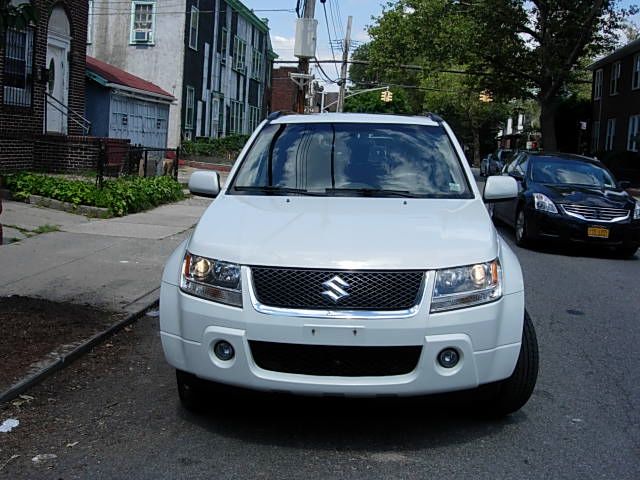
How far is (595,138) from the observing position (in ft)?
126

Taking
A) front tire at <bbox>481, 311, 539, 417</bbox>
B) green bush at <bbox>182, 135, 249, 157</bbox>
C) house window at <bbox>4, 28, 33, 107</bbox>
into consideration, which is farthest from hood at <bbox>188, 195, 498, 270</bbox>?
green bush at <bbox>182, 135, 249, 157</bbox>

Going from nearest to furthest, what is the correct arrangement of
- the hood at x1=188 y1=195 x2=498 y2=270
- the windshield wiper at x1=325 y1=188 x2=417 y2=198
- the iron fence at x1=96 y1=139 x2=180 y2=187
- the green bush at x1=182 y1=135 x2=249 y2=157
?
the hood at x1=188 y1=195 x2=498 y2=270, the windshield wiper at x1=325 y1=188 x2=417 y2=198, the iron fence at x1=96 y1=139 x2=180 y2=187, the green bush at x1=182 y1=135 x2=249 y2=157

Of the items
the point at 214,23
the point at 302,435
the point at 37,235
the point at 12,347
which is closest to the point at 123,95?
the point at 214,23

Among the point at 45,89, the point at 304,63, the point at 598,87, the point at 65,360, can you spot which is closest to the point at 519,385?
the point at 65,360

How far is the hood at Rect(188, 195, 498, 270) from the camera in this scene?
3.87 m

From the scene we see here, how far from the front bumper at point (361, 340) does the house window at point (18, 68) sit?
13245 millimetres

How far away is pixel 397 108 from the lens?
8675 cm

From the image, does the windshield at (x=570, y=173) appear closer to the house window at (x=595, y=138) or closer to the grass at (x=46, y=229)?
the grass at (x=46, y=229)

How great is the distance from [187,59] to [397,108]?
191 ft

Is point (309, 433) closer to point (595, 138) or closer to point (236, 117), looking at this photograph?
point (236, 117)

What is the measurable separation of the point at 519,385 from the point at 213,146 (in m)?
29.2

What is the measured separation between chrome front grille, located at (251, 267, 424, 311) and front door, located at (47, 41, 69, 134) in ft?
50.7

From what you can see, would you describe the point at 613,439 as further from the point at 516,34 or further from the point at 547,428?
the point at 516,34

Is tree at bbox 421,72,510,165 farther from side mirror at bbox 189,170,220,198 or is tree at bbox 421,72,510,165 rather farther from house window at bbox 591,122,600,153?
side mirror at bbox 189,170,220,198
